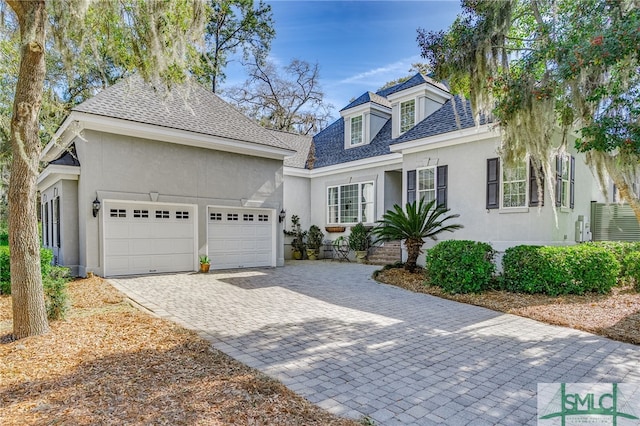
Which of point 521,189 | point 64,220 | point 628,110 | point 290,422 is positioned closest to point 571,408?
point 290,422

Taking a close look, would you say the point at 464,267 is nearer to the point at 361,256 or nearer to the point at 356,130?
the point at 361,256

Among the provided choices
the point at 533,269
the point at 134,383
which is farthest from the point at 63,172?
the point at 533,269

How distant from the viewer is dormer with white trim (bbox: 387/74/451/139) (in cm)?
1373

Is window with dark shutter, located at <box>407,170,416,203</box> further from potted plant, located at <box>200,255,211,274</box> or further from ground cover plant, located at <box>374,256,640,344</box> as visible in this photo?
potted plant, located at <box>200,255,211,274</box>

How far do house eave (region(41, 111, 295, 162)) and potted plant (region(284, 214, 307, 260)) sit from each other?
4463 millimetres

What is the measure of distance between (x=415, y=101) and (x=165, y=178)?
936 centimetres

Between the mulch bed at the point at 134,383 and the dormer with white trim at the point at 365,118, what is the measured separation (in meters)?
13.0

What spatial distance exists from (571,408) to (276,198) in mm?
10915

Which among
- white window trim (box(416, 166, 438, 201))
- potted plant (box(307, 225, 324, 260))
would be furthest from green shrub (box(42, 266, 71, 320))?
potted plant (box(307, 225, 324, 260))

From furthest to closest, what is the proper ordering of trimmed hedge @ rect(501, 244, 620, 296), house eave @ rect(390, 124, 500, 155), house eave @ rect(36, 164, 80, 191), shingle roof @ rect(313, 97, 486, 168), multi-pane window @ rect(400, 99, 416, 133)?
multi-pane window @ rect(400, 99, 416, 133) < shingle roof @ rect(313, 97, 486, 168) < house eave @ rect(390, 124, 500, 155) < house eave @ rect(36, 164, 80, 191) < trimmed hedge @ rect(501, 244, 620, 296)

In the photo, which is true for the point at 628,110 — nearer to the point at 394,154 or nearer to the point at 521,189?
the point at 521,189

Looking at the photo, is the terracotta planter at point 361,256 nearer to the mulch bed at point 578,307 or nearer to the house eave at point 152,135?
the house eave at point 152,135

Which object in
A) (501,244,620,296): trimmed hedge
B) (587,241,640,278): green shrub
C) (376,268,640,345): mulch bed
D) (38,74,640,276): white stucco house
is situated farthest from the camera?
(38,74,640,276): white stucco house

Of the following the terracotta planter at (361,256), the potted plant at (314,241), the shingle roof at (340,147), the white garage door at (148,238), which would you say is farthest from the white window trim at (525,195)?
the white garage door at (148,238)
